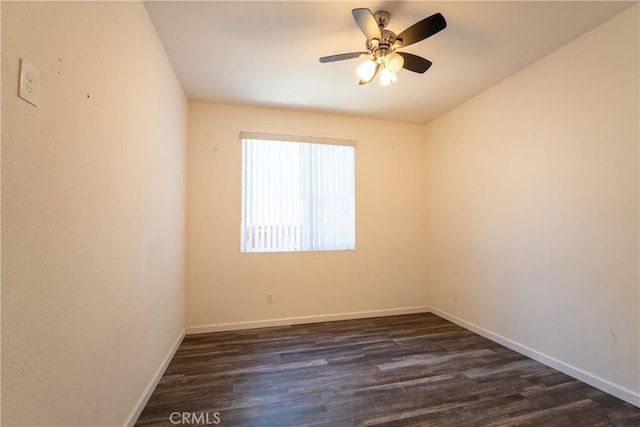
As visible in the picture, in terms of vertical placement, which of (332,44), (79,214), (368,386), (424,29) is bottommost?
(368,386)

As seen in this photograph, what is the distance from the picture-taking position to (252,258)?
343 cm

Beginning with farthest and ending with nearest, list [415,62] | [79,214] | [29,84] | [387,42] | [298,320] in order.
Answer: [298,320]
[415,62]
[387,42]
[79,214]
[29,84]

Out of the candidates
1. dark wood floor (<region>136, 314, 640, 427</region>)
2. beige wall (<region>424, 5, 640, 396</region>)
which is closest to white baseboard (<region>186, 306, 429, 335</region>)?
dark wood floor (<region>136, 314, 640, 427</region>)

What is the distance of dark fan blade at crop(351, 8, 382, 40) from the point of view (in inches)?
64.6

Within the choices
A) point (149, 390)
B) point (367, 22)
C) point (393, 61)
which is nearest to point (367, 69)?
point (393, 61)

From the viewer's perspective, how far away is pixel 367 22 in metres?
1.74

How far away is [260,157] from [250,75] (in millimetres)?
994

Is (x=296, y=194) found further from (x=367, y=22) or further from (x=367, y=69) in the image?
(x=367, y=22)

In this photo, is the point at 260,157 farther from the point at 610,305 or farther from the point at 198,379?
the point at 610,305

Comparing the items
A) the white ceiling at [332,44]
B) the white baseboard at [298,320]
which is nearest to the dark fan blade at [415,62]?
the white ceiling at [332,44]

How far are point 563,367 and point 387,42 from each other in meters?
2.94

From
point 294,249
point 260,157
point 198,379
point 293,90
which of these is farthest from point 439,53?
point 198,379

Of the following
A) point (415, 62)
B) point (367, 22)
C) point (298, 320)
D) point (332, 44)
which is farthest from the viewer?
point (298, 320)

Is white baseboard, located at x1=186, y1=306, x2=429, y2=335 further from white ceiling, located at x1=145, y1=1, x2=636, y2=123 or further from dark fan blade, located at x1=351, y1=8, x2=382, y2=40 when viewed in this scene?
dark fan blade, located at x1=351, y1=8, x2=382, y2=40
